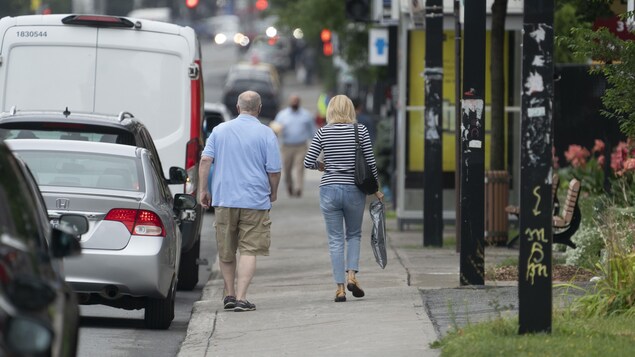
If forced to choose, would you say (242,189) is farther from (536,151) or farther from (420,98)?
(420,98)

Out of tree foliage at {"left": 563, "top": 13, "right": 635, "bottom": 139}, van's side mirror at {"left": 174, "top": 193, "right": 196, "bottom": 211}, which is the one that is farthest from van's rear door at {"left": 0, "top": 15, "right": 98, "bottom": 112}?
tree foliage at {"left": 563, "top": 13, "right": 635, "bottom": 139}

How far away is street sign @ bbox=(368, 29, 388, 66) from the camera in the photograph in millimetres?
23969

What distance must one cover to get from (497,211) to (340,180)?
5061 mm

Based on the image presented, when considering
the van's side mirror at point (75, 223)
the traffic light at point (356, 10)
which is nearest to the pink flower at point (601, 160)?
the traffic light at point (356, 10)

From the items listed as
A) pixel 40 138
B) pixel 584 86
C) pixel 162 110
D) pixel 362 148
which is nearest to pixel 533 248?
pixel 362 148

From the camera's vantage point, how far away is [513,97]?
1962 cm

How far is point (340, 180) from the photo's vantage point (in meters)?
12.0

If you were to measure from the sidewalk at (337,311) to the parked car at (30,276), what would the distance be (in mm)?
2620

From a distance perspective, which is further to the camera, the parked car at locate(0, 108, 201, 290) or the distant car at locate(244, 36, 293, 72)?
the distant car at locate(244, 36, 293, 72)

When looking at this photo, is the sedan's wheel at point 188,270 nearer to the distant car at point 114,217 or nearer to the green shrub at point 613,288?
the distant car at point 114,217

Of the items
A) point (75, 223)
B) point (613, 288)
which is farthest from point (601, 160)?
point (75, 223)

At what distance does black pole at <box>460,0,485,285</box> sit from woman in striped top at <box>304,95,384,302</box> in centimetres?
78

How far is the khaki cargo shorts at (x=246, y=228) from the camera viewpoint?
11680mm

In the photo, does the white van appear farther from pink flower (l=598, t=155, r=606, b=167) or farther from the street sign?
the street sign
